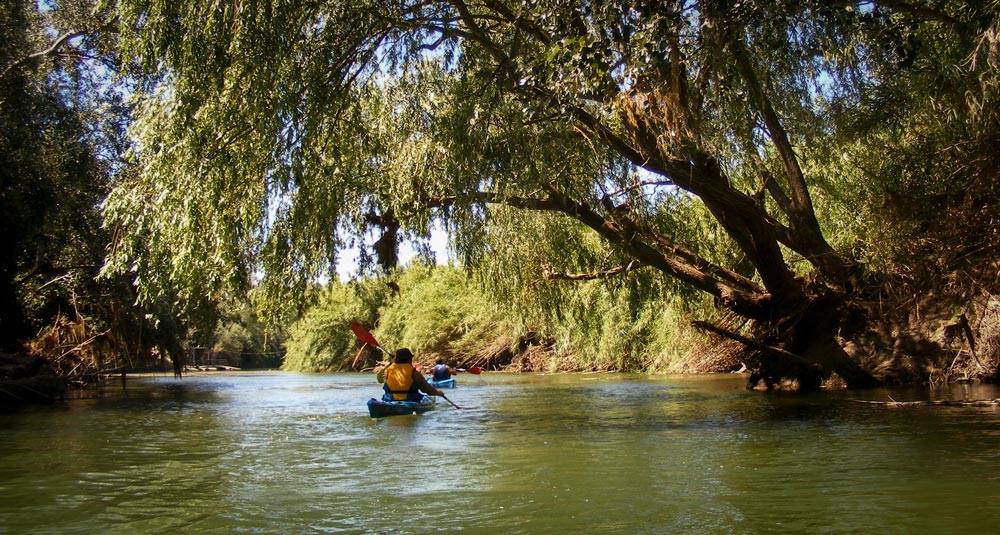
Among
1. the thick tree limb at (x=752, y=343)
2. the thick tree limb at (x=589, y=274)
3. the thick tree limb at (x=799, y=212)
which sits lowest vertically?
the thick tree limb at (x=752, y=343)

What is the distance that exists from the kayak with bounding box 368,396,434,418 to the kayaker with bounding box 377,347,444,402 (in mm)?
156

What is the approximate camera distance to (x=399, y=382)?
12039mm

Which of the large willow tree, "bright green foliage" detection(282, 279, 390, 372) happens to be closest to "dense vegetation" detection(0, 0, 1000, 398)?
the large willow tree

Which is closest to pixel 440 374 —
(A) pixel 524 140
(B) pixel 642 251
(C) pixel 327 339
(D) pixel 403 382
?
(D) pixel 403 382

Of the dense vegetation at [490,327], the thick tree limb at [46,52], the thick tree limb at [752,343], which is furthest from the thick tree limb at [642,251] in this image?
the thick tree limb at [46,52]

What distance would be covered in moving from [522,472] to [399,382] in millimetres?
5794

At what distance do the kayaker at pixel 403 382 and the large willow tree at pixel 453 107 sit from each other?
8.28 feet

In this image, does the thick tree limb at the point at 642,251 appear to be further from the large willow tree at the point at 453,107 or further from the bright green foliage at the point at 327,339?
the bright green foliage at the point at 327,339

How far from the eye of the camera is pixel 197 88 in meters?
7.73

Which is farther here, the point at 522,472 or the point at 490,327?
the point at 490,327

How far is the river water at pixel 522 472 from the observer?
486cm

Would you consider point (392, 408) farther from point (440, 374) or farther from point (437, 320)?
point (437, 320)

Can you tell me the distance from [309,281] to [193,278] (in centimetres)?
140

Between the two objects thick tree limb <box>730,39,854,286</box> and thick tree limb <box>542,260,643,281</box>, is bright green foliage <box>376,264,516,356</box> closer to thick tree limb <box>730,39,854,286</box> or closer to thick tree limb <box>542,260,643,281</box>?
thick tree limb <box>542,260,643,281</box>
